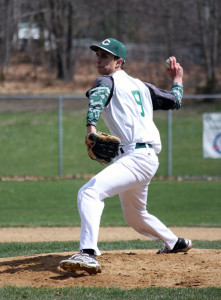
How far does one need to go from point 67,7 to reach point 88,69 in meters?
4.20

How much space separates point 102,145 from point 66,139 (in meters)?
17.5

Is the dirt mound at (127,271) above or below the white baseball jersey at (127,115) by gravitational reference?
below

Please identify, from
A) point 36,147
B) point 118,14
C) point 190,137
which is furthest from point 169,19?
point 36,147

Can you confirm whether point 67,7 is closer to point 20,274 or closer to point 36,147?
point 36,147

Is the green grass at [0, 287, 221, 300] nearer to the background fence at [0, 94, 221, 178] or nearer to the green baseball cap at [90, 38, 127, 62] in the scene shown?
the green baseball cap at [90, 38, 127, 62]

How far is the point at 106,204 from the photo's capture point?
1213cm

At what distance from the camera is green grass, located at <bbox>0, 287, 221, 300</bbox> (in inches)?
172

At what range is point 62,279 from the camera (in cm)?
492

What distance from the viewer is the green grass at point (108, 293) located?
4.37 metres

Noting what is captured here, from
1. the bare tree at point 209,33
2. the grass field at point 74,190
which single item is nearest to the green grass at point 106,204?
the grass field at point 74,190

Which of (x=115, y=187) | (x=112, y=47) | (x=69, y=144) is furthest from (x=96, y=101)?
(x=69, y=144)

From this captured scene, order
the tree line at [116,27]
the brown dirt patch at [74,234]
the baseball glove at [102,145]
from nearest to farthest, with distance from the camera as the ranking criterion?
the baseball glove at [102,145], the brown dirt patch at [74,234], the tree line at [116,27]

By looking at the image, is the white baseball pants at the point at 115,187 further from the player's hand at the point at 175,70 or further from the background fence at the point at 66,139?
the background fence at the point at 66,139

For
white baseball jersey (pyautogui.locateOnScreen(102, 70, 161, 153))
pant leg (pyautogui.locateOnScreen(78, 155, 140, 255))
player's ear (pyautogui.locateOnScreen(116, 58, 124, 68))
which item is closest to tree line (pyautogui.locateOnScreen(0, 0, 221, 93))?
player's ear (pyautogui.locateOnScreen(116, 58, 124, 68))
